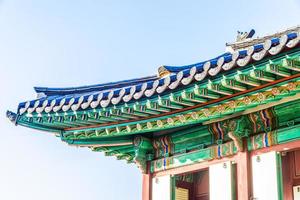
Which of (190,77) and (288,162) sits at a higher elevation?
(190,77)

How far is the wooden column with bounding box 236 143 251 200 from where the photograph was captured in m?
7.92

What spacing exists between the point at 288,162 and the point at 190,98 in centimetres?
197

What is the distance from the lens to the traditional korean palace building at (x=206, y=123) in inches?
275

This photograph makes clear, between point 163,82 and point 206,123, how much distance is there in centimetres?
134

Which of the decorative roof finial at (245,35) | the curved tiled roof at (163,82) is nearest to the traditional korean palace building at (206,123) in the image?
the curved tiled roof at (163,82)

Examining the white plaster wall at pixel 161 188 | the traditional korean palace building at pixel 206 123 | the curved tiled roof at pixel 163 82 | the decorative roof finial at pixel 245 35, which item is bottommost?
the white plaster wall at pixel 161 188

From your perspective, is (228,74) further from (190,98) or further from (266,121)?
(266,121)

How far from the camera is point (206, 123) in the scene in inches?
347

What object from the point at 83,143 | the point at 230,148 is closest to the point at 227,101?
the point at 230,148

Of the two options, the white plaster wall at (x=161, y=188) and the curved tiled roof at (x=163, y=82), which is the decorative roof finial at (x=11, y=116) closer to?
the curved tiled roof at (x=163, y=82)

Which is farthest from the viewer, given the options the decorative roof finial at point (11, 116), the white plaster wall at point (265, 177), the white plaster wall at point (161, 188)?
the decorative roof finial at point (11, 116)

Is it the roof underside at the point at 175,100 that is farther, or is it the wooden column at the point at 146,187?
the wooden column at the point at 146,187

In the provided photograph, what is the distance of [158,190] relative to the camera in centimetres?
947

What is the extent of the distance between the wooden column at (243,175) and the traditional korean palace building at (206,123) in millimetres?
15
